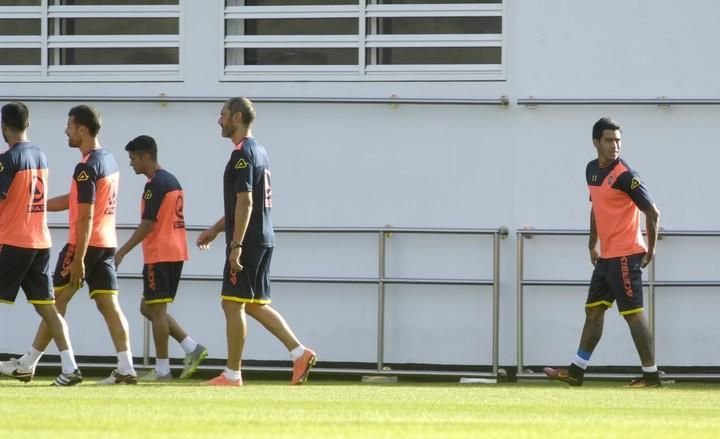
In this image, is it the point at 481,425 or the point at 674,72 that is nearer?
the point at 481,425

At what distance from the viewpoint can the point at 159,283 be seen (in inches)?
470

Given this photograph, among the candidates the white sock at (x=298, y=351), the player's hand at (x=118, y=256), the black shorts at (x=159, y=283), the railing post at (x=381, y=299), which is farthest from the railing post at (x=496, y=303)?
the player's hand at (x=118, y=256)

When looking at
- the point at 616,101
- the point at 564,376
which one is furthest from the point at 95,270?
the point at 616,101

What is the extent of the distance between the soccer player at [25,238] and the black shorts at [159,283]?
1110 millimetres

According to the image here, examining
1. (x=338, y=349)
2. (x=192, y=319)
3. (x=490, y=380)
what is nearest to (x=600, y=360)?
(x=490, y=380)

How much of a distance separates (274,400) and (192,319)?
3.54m

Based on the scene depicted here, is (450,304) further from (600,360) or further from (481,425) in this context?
(481,425)

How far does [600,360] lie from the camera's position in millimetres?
12531

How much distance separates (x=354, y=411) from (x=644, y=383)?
3392 mm

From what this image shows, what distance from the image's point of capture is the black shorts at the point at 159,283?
11.9 metres

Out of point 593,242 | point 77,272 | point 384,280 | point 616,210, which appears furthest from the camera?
point 384,280

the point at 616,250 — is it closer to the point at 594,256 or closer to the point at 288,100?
the point at 594,256

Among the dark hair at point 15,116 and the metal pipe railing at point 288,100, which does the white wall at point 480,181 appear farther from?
the dark hair at point 15,116

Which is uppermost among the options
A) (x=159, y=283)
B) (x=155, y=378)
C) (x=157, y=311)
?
(x=159, y=283)
